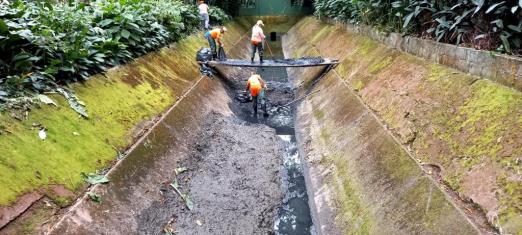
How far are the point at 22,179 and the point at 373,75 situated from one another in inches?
348

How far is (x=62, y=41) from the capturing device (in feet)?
26.7

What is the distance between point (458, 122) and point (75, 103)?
22.9 ft

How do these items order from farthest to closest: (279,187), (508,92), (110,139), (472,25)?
(279,187) → (472,25) → (110,139) → (508,92)

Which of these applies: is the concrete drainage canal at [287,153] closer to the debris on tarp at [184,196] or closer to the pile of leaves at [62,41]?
the debris on tarp at [184,196]

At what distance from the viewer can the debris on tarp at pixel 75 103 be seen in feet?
24.4

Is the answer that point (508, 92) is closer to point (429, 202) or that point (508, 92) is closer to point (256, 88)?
point (429, 202)

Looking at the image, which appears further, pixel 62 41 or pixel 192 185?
pixel 62 41

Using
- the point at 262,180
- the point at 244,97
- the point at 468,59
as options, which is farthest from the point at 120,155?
the point at 244,97

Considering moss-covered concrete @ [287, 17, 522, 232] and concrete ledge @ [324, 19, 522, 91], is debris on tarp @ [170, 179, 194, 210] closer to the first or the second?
moss-covered concrete @ [287, 17, 522, 232]

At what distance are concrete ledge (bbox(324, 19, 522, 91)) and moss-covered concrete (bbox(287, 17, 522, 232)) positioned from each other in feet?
0.52

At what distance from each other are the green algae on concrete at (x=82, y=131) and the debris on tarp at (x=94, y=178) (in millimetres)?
105

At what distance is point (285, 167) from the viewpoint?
9.88m

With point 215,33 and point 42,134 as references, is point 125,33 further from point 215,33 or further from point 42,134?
point 42,134

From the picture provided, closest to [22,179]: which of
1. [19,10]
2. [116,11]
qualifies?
[19,10]
